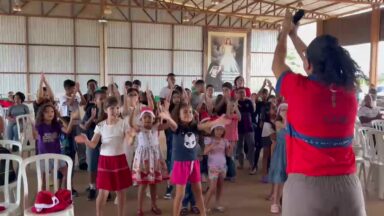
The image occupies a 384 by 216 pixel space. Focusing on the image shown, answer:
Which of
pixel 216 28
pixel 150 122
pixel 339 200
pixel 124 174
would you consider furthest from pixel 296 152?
pixel 216 28

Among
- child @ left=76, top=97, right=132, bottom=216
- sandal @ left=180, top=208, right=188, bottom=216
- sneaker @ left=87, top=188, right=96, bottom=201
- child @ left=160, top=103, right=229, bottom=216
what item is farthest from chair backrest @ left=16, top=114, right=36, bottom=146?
child @ left=160, top=103, right=229, bottom=216

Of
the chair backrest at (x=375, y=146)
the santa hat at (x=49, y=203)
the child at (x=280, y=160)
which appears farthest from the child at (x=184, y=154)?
the chair backrest at (x=375, y=146)

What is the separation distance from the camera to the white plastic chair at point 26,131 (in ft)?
17.6

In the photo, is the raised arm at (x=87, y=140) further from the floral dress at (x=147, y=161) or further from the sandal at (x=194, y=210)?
the sandal at (x=194, y=210)

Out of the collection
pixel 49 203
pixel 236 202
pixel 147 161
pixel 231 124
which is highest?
pixel 231 124

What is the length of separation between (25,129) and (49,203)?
129 inches

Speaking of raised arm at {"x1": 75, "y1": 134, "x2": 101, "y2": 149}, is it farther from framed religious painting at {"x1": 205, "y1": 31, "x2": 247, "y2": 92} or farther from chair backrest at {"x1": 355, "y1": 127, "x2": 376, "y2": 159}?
framed religious painting at {"x1": 205, "y1": 31, "x2": 247, "y2": 92}

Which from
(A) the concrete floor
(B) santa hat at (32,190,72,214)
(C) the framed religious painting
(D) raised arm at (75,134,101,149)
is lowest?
(A) the concrete floor

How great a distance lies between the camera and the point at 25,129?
18.6 feet

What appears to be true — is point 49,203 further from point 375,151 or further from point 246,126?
point 375,151

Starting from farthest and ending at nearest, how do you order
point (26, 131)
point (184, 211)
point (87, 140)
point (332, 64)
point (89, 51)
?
point (89, 51)
point (26, 131)
point (184, 211)
point (87, 140)
point (332, 64)

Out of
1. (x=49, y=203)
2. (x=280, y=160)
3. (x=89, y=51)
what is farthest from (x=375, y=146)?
(x=89, y=51)

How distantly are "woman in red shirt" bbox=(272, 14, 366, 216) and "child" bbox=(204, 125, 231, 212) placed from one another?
90.3 inches

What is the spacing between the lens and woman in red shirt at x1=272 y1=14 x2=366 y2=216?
1.50 m
